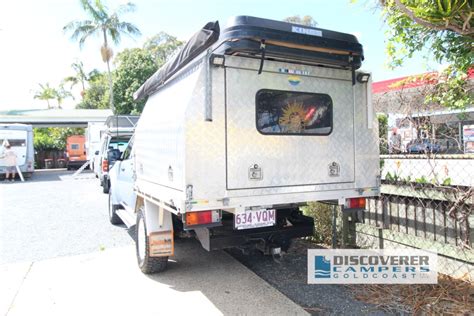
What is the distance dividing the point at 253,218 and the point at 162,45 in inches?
1373

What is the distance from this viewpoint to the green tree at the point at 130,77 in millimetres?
25312

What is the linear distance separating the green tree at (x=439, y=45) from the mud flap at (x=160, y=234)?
3324mm

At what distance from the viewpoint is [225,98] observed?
350 cm

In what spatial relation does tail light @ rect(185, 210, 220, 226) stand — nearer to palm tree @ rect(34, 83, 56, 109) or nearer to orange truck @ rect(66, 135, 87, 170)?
orange truck @ rect(66, 135, 87, 170)

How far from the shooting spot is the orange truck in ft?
88.5

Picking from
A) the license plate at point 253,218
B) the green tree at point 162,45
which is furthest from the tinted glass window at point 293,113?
the green tree at point 162,45

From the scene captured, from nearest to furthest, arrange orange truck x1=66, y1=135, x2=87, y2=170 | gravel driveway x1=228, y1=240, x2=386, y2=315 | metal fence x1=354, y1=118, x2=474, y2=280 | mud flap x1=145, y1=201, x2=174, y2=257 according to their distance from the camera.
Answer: gravel driveway x1=228, y1=240, x2=386, y2=315 < metal fence x1=354, y1=118, x2=474, y2=280 < mud flap x1=145, y1=201, x2=174, y2=257 < orange truck x1=66, y1=135, x2=87, y2=170

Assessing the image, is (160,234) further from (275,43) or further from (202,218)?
(275,43)

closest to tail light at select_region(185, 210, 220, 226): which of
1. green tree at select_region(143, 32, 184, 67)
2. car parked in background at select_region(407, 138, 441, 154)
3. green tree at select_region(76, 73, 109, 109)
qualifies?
car parked in background at select_region(407, 138, 441, 154)

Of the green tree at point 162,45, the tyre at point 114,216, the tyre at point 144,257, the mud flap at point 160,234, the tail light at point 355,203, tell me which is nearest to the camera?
the tail light at point 355,203

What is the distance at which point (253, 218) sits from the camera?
376 centimetres

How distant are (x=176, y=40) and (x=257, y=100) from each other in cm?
3445

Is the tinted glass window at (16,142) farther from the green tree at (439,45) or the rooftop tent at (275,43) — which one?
the green tree at (439,45)

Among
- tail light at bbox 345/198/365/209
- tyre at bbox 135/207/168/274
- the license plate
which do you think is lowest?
tyre at bbox 135/207/168/274
